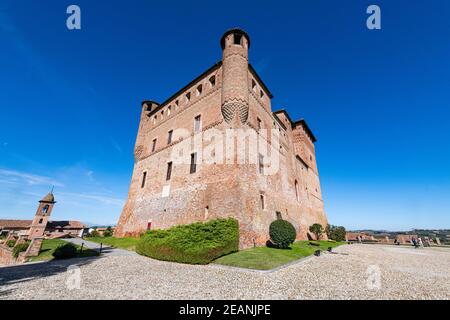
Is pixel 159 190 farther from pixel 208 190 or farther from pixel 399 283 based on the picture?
pixel 399 283

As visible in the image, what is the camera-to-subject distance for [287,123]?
96.9ft

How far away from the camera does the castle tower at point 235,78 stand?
15828 mm

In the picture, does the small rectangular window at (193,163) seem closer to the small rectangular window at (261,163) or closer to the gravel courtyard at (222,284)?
the small rectangular window at (261,163)

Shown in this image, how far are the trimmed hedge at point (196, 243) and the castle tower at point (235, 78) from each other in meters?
8.38

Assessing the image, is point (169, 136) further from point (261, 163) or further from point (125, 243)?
point (125, 243)

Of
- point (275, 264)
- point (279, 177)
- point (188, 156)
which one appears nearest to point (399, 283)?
point (275, 264)

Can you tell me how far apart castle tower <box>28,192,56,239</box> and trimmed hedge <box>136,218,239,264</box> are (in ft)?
144

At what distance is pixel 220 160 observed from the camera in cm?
1541

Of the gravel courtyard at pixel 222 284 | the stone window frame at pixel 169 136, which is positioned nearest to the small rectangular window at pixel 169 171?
the stone window frame at pixel 169 136

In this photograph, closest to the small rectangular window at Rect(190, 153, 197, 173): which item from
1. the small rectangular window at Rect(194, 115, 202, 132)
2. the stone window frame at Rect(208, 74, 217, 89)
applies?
the small rectangular window at Rect(194, 115, 202, 132)

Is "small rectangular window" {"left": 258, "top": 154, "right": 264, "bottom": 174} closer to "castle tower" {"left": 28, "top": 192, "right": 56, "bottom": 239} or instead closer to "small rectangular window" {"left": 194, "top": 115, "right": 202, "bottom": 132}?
"small rectangular window" {"left": 194, "top": 115, "right": 202, "bottom": 132}

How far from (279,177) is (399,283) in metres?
14.4

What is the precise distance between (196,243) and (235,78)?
13042 millimetres

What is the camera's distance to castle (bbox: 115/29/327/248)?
14578mm
